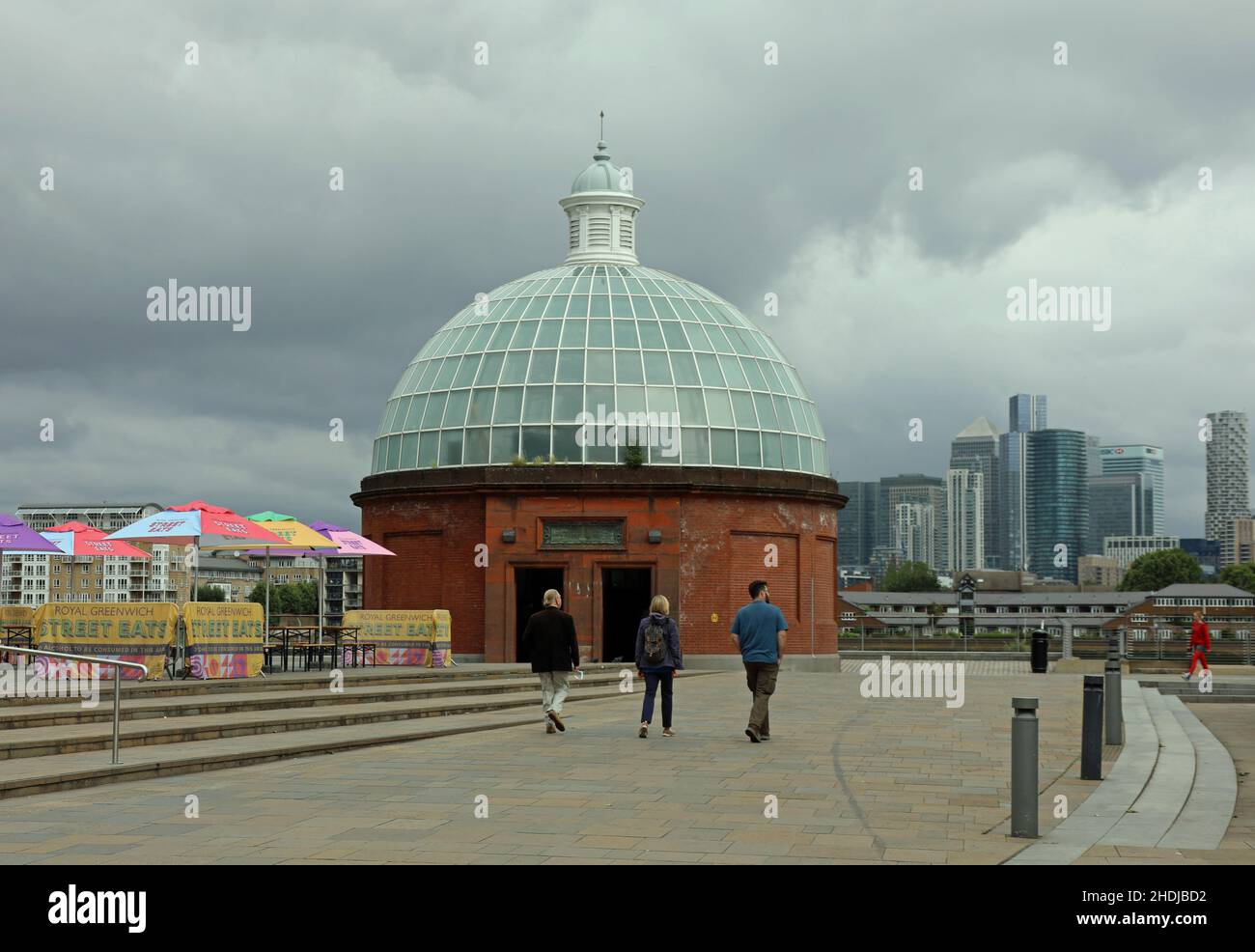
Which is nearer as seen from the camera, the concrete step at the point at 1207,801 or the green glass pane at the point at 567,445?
the concrete step at the point at 1207,801

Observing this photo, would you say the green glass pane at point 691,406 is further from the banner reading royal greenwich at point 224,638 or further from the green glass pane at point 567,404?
the banner reading royal greenwich at point 224,638

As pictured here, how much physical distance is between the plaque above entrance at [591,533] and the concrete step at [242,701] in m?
10.2

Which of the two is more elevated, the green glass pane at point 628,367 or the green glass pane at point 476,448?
the green glass pane at point 628,367

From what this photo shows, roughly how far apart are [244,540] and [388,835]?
1639 centimetres

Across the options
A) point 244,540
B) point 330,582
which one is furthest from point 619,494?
point 330,582

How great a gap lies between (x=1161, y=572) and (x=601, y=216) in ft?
435

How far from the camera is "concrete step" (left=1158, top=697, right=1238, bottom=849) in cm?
1020

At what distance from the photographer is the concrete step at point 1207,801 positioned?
1020cm

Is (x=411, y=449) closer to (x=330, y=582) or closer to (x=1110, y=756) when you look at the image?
(x=1110, y=756)

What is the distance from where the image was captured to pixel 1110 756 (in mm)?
15836

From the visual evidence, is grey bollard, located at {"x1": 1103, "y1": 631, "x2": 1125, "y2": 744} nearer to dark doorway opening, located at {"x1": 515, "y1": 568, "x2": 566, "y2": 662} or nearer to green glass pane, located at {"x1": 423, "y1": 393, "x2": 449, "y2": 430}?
dark doorway opening, located at {"x1": 515, "y1": 568, "x2": 566, "y2": 662}

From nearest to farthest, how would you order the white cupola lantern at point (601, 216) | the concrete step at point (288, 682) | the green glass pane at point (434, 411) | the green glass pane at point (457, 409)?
1. the concrete step at point (288, 682)
2. the green glass pane at point (457, 409)
3. the green glass pane at point (434, 411)
4. the white cupola lantern at point (601, 216)

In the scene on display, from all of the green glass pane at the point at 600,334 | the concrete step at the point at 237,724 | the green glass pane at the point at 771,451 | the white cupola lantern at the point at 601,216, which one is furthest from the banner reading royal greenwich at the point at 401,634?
the white cupola lantern at the point at 601,216

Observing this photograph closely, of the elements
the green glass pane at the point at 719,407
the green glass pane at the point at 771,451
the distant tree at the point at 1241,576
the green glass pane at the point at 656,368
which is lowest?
the distant tree at the point at 1241,576
